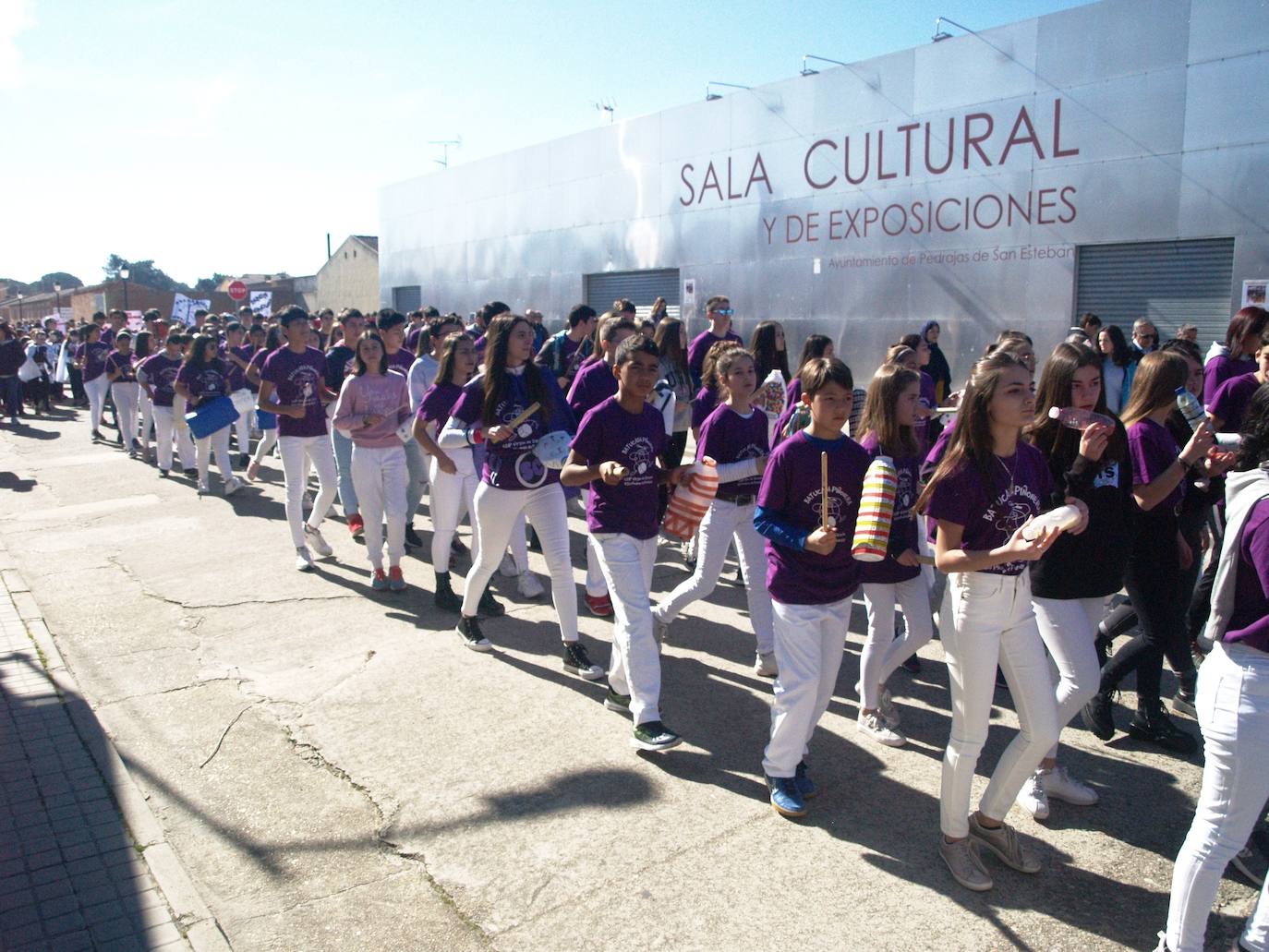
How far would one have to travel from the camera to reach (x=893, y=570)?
4773 millimetres

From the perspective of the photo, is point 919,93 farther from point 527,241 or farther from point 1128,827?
point 1128,827

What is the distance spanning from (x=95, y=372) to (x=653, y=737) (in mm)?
16028

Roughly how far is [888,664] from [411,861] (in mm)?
2459

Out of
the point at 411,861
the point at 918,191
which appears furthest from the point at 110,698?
the point at 918,191

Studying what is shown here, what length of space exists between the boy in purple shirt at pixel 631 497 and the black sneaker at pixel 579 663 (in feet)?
2.20

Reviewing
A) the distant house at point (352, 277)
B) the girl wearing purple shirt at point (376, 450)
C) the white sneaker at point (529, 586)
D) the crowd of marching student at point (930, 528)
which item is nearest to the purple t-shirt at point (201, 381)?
the crowd of marching student at point (930, 528)

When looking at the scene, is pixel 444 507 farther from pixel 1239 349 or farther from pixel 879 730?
pixel 1239 349

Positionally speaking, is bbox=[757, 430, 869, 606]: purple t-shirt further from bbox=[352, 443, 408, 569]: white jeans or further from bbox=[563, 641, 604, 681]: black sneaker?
bbox=[352, 443, 408, 569]: white jeans

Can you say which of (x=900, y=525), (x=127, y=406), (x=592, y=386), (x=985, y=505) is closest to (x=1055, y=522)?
(x=985, y=505)

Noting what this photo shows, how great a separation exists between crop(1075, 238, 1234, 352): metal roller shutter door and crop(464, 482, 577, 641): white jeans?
28.3ft

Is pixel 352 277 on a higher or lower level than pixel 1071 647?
higher

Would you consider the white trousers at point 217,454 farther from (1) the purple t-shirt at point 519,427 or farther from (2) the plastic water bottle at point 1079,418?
(2) the plastic water bottle at point 1079,418

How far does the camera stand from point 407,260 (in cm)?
2659

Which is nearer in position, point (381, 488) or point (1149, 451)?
point (1149, 451)
